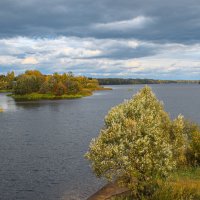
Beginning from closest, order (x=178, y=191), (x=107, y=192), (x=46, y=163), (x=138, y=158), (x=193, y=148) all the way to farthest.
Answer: (x=138, y=158)
(x=178, y=191)
(x=107, y=192)
(x=193, y=148)
(x=46, y=163)

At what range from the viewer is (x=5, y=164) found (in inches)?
A: 2216

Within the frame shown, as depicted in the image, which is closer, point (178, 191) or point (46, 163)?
point (178, 191)

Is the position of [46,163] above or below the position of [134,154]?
below

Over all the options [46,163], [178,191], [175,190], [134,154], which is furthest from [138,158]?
[46,163]

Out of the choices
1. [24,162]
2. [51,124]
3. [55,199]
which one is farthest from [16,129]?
[55,199]

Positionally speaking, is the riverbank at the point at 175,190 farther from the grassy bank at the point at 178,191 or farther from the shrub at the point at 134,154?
the shrub at the point at 134,154

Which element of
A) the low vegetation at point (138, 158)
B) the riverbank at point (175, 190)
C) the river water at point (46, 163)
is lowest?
the river water at point (46, 163)

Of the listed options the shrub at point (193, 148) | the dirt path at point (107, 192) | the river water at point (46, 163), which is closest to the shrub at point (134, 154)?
the dirt path at point (107, 192)

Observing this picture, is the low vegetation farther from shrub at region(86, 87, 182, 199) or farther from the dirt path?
the dirt path

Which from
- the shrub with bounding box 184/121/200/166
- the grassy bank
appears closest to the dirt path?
the grassy bank

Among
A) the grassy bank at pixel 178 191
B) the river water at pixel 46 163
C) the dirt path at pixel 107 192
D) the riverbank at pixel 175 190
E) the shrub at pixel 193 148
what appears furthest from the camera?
the shrub at pixel 193 148

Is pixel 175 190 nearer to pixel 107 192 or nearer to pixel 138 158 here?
pixel 138 158

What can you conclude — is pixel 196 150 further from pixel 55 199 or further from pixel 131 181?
pixel 55 199

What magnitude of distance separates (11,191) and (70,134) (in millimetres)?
41864
